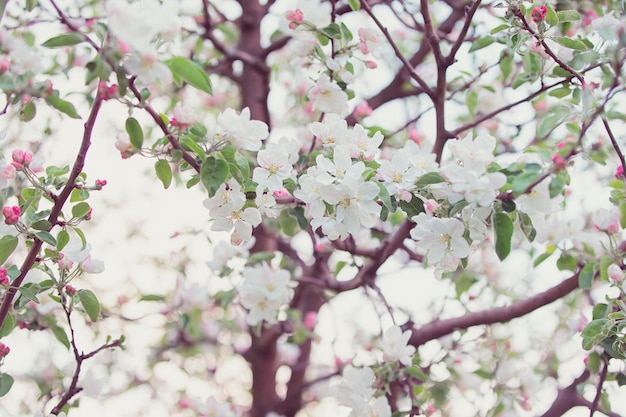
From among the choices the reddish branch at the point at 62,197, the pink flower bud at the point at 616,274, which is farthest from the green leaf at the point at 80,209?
the pink flower bud at the point at 616,274

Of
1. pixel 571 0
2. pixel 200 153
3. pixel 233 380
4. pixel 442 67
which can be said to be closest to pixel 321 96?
pixel 442 67

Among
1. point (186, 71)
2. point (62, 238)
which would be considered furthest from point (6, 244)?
point (186, 71)

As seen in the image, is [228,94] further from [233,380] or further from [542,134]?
[542,134]

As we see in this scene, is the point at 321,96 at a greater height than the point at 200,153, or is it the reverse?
the point at 321,96

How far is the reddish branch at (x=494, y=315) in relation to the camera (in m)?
1.45

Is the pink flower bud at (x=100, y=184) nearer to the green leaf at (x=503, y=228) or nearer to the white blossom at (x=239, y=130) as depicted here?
the white blossom at (x=239, y=130)

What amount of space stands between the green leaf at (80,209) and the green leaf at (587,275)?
94cm

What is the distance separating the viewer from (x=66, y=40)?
31.4 inches

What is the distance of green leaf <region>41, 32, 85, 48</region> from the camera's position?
787mm

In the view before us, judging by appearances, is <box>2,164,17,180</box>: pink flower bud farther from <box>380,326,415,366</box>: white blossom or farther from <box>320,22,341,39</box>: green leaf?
<box>380,326,415,366</box>: white blossom

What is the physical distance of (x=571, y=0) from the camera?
1.64 meters

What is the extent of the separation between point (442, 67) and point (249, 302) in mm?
663

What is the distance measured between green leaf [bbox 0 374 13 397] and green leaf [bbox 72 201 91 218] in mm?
310

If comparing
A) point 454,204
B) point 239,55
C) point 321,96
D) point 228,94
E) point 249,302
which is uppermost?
point 228,94
